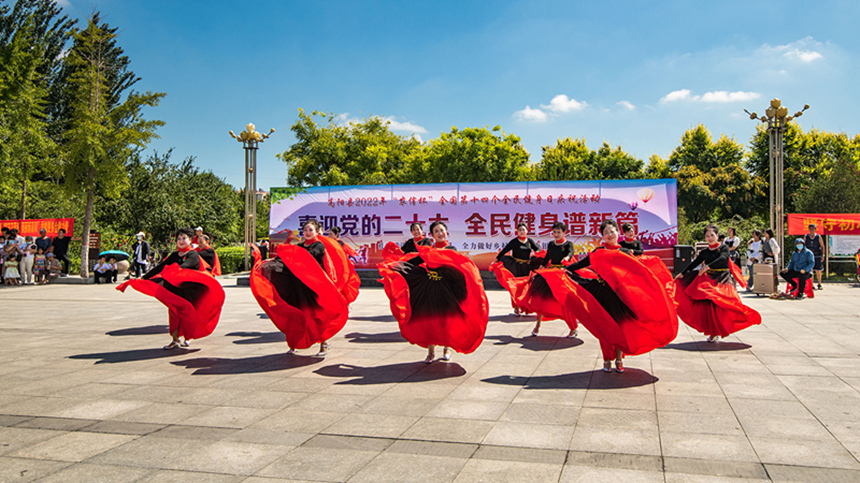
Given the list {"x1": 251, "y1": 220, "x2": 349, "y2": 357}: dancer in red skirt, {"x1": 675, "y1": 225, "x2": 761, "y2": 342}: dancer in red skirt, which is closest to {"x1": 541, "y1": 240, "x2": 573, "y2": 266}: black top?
{"x1": 675, "y1": 225, "x2": 761, "y2": 342}: dancer in red skirt

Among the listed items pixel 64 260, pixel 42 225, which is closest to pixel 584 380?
pixel 64 260

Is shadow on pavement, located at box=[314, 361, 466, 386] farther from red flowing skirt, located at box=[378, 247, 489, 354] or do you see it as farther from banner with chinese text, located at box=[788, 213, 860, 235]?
banner with chinese text, located at box=[788, 213, 860, 235]

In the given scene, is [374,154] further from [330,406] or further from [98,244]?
[330,406]

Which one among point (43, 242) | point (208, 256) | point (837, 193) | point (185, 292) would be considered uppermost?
point (837, 193)

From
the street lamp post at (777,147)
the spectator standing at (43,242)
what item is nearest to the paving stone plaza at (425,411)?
the street lamp post at (777,147)

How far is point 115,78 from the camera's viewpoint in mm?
36438

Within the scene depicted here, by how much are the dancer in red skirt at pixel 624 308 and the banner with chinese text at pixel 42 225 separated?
20.2 m

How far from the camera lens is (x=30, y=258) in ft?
59.4

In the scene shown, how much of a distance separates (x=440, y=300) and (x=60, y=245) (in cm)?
1787

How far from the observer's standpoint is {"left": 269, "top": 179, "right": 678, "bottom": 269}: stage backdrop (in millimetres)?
16422

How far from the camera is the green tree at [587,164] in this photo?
43.4m

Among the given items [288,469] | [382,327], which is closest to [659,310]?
[288,469]

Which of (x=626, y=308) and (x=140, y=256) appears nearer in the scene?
(x=626, y=308)

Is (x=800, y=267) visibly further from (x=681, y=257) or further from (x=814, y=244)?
(x=681, y=257)
